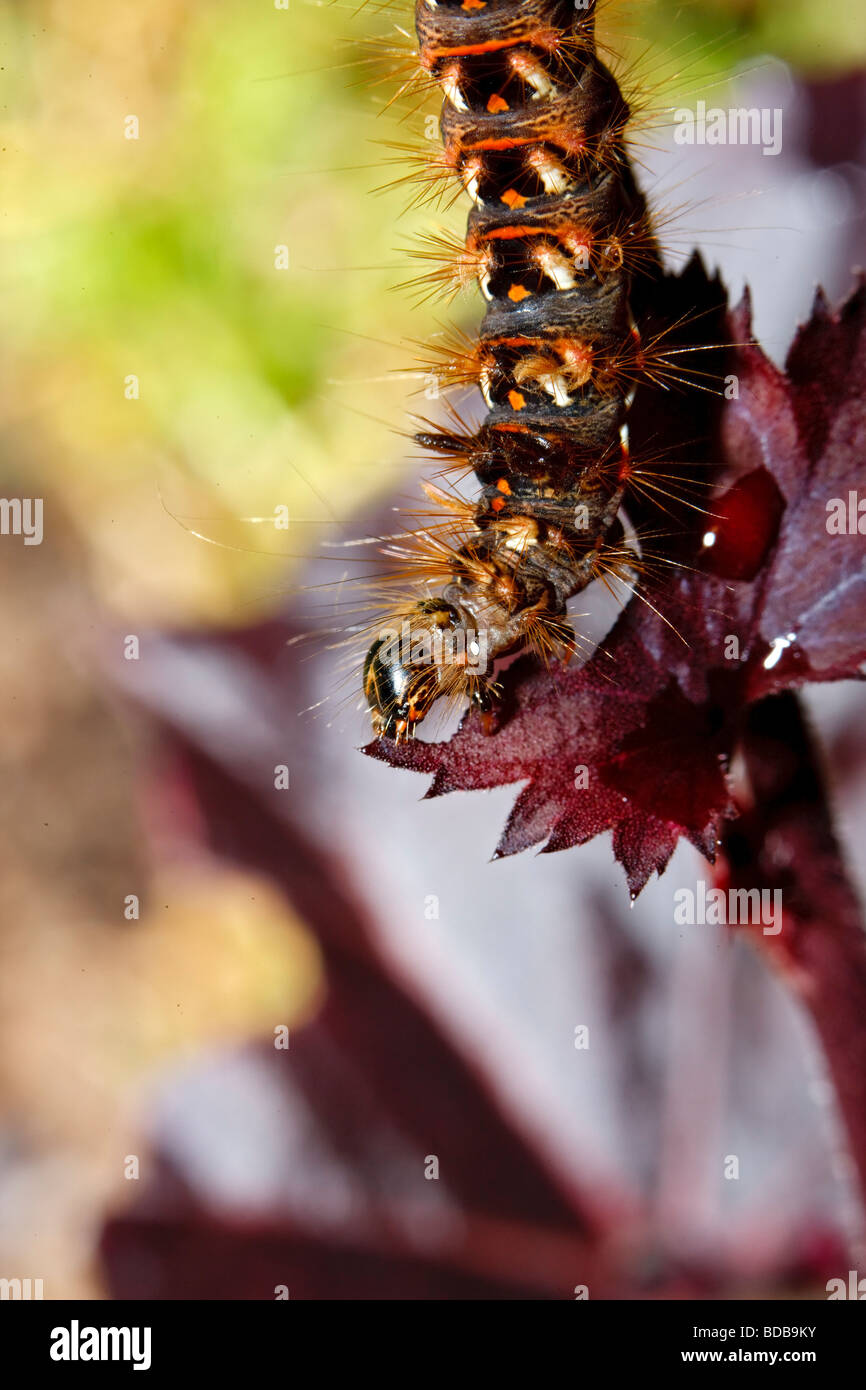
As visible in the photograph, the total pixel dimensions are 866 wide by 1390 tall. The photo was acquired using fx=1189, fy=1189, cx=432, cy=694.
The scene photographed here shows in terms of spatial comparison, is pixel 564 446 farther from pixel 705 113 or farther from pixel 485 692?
pixel 705 113

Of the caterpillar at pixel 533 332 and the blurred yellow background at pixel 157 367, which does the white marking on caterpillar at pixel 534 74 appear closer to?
the caterpillar at pixel 533 332

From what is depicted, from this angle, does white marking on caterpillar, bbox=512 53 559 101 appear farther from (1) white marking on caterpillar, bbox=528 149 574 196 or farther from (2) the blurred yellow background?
(2) the blurred yellow background

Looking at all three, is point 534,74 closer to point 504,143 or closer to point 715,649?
point 504,143

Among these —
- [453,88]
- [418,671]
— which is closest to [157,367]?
[453,88]

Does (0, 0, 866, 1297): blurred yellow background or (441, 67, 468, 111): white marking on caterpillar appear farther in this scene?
(0, 0, 866, 1297): blurred yellow background

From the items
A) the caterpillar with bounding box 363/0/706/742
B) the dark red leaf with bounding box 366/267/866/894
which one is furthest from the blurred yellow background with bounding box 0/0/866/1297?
the dark red leaf with bounding box 366/267/866/894

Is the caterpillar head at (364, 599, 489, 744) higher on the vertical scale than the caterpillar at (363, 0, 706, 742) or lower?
lower

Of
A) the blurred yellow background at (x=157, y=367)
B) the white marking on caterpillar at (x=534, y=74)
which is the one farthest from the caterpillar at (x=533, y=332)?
the blurred yellow background at (x=157, y=367)

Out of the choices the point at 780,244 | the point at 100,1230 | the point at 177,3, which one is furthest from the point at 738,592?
the point at 177,3
